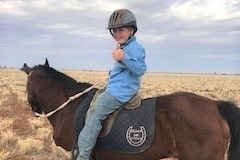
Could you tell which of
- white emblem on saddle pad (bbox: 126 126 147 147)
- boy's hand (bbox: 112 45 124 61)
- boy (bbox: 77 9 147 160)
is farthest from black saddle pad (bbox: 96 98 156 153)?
boy's hand (bbox: 112 45 124 61)

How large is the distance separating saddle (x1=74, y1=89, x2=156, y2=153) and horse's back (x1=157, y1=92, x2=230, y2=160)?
223 mm

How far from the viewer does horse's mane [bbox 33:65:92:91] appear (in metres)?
6.23

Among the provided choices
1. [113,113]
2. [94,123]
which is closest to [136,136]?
[113,113]

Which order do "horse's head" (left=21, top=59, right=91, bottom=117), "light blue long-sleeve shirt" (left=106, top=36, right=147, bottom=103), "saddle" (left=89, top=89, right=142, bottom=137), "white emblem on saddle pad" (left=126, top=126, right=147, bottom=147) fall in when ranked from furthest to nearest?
"horse's head" (left=21, top=59, right=91, bottom=117), "saddle" (left=89, top=89, right=142, bottom=137), "white emblem on saddle pad" (left=126, top=126, right=147, bottom=147), "light blue long-sleeve shirt" (left=106, top=36, right=147, bottom=103)

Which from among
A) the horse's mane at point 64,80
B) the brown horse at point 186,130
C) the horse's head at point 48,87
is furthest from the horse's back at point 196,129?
the horse's head at point 48,87

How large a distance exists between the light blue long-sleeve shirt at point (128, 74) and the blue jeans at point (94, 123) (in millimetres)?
102

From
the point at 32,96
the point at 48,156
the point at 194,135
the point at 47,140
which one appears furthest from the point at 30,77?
the point at 47,140

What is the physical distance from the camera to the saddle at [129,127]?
548 centimetres

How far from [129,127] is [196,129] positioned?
2.77 ft

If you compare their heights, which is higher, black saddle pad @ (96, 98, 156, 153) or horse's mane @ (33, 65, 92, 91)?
horse's mane @ (33, 65, 92, 91)

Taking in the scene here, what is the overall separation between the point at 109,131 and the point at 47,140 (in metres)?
6.82

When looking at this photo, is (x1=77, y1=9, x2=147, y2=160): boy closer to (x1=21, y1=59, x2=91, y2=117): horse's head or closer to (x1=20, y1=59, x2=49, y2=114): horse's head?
(x1=21, y1=59, x2=91, y2=117): horse's head

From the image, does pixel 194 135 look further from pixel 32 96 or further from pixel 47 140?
pixel 47 140

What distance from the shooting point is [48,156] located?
33.2 feet
